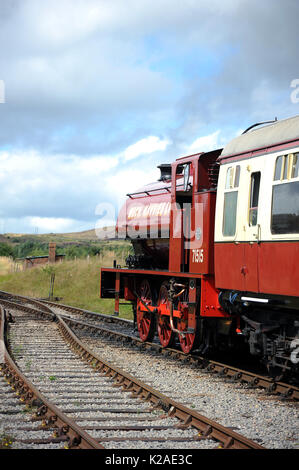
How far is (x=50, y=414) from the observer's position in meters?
6.75

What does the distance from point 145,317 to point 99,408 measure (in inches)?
255

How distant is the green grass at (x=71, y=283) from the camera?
91.7 feet

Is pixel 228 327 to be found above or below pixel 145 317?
above

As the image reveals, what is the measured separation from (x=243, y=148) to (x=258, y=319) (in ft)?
8.65

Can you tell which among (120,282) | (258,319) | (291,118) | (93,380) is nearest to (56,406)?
(93,380)

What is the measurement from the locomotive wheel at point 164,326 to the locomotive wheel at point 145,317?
52 centimetres

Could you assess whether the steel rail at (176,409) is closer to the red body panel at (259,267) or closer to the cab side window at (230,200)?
the red body panel at (259,267)

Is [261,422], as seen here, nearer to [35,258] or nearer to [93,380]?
[93,380]

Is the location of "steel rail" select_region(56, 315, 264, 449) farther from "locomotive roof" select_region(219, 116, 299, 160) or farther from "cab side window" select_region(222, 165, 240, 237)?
"locomotive roof" select_region(219, 116, 299, 160)

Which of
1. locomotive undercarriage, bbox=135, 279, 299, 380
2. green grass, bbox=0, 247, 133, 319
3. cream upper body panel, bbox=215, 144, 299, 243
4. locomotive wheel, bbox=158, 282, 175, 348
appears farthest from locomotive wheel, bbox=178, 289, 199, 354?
green grass, bbox=0, 247, 133, 319

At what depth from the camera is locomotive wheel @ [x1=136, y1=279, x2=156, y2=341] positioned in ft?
43.4

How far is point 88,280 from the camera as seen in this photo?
31.2 meters

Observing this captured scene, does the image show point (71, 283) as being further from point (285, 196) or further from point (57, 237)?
point (57, 237)

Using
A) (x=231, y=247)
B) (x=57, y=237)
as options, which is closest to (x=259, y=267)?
(x=231, y=247)
